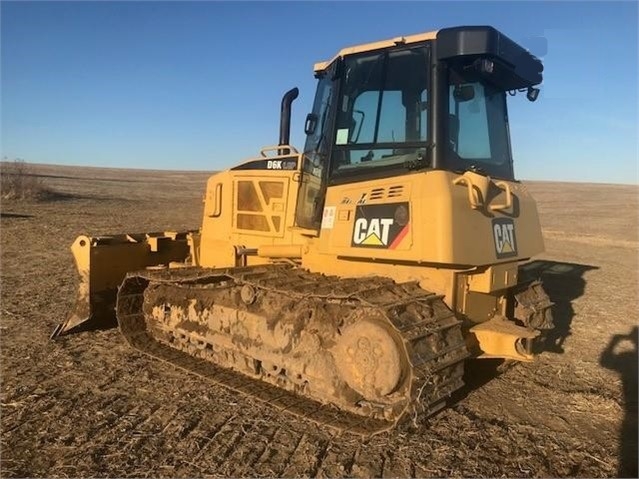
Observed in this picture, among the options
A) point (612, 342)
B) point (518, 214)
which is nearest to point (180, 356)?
point (518, 214)

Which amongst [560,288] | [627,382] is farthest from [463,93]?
[560,288]

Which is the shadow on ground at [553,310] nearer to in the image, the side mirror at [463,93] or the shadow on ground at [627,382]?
the shadow on ground at [627,382]

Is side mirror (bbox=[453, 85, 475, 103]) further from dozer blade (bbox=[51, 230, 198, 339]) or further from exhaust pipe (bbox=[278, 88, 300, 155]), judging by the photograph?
dozer blade (bbox=[51, 230, 198, 339])

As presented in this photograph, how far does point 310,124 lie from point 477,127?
69.8 inches

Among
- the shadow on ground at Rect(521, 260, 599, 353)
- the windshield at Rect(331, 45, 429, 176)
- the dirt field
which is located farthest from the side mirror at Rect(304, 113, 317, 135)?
the shadow on ground at Rect(521, 260, 599, 353)

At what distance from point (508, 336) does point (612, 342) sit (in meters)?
3.70

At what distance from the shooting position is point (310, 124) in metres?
6.14

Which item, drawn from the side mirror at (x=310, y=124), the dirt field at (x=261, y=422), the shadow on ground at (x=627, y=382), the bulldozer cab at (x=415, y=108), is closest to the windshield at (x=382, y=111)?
the bulldozer cab at (x=415, y=108)

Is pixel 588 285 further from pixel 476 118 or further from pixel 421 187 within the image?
pixel 421 187

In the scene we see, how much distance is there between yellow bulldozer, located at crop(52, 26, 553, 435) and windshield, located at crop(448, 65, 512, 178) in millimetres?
21

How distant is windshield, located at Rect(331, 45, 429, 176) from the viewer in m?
5.04

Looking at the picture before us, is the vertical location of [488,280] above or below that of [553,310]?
above

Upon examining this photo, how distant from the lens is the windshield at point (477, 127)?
5109 millimetres

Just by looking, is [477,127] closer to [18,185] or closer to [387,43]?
[387,43]
